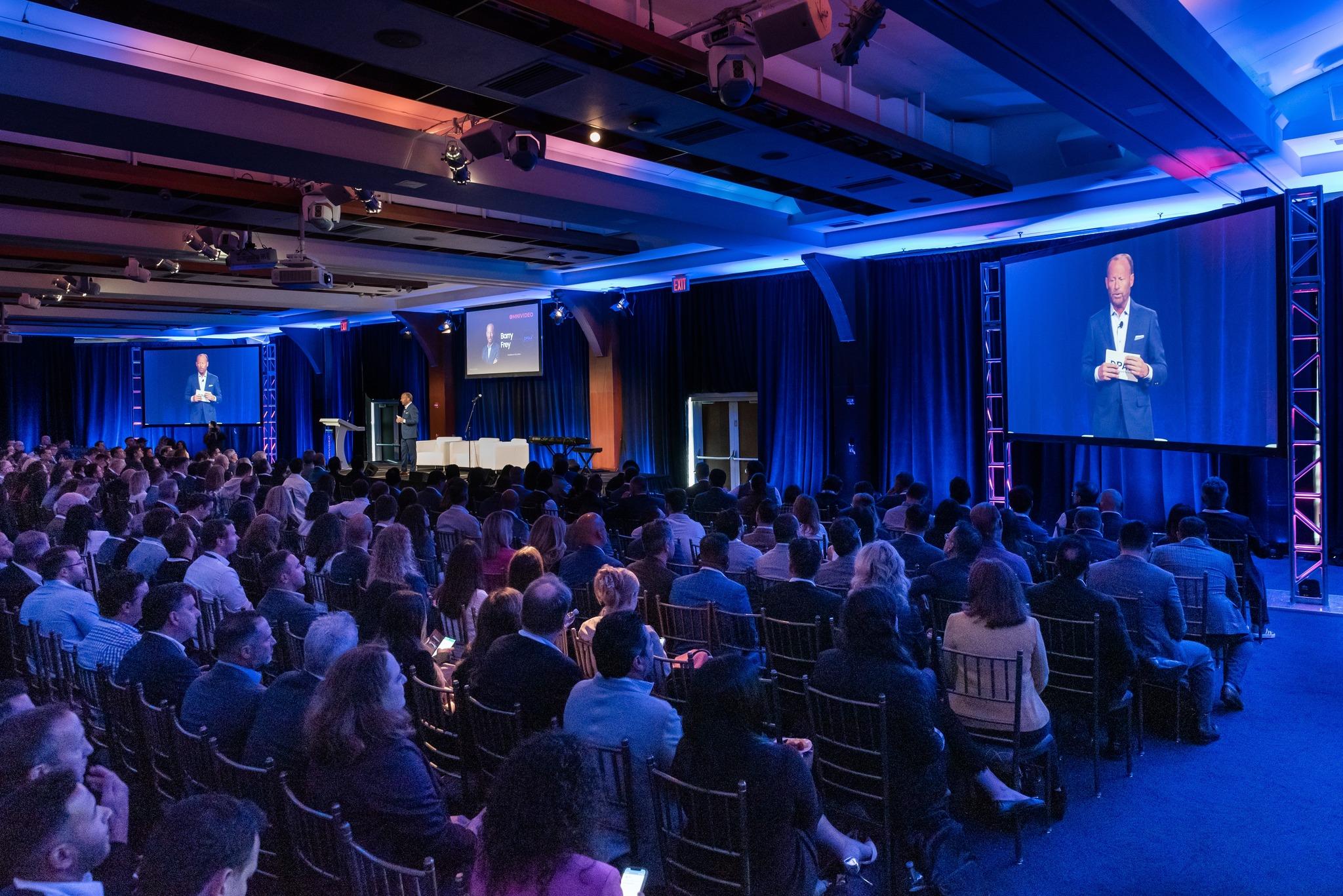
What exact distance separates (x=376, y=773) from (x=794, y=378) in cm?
1209

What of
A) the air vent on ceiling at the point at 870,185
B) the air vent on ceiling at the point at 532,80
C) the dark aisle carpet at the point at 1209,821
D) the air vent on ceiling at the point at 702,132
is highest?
the air vent on ceiling at the point at 870,185

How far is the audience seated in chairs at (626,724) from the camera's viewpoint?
297cm

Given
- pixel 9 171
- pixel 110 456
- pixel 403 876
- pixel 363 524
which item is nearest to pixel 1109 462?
pixel 363 524

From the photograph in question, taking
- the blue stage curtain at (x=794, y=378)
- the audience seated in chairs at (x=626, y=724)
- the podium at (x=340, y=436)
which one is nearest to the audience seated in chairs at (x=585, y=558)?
the audience seated in chairs at (x=626, y=724)

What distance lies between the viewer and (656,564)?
17.7ft

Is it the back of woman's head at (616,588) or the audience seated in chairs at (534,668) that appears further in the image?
the back of woman's head at (616,588)

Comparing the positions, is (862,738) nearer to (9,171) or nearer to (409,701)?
(409,701)

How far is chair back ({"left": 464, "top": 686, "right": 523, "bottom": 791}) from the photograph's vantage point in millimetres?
3205

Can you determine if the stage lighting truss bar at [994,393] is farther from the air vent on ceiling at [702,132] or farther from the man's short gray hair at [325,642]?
the man's short gray hair at [325,642]

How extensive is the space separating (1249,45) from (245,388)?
22.8 m

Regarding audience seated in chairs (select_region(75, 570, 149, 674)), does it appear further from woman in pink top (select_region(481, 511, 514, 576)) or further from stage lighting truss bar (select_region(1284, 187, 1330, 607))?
stage lighting truss bar (select_region(1284, 187, 1330, 607))

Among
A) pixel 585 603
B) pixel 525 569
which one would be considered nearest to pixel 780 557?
pixel 585 603

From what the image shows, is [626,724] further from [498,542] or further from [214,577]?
[214,577]

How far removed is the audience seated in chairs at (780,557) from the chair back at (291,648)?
266cm
